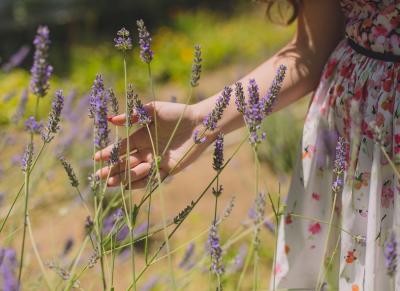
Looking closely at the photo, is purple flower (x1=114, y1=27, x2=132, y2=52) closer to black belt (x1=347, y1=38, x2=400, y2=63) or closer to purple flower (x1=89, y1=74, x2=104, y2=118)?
purple flower (x1=89, y1=74, x2=104, y2=118)

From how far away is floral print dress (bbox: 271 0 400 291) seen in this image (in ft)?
4.44

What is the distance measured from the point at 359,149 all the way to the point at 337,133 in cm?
12

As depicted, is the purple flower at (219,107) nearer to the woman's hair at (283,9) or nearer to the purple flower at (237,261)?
the purple flower at (237,261)

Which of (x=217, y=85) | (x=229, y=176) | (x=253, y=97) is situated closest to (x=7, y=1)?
(x=217, y=85)

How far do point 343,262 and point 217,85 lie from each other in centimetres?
376

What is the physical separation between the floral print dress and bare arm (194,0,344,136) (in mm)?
55

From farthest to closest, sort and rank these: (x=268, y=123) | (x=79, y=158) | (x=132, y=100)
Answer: (x=268, y=123) < (x=79, y=158) < (x=132, y=100)

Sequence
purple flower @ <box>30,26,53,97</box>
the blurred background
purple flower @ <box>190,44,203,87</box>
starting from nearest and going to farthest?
purple flower @ <box>30,26,53,97</box> → purple flower @ <box>190,44,203,87</box> → the blurred background

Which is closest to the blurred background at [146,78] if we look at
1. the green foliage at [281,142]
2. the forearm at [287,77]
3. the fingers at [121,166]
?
the green foliage at [281,142]

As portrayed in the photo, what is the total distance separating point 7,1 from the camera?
5789 mm

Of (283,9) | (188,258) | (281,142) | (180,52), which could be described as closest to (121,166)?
(188,258)

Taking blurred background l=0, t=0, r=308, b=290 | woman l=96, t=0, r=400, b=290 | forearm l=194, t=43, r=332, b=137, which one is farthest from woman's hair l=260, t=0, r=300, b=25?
blurred background l=0, t=0, r=308, b=290

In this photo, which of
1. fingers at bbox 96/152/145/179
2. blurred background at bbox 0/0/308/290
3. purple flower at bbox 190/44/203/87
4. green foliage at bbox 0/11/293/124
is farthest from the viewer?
Result: green foliage at bbox 0/11/293/124

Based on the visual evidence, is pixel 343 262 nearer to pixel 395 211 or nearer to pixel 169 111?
pixel 395 211
